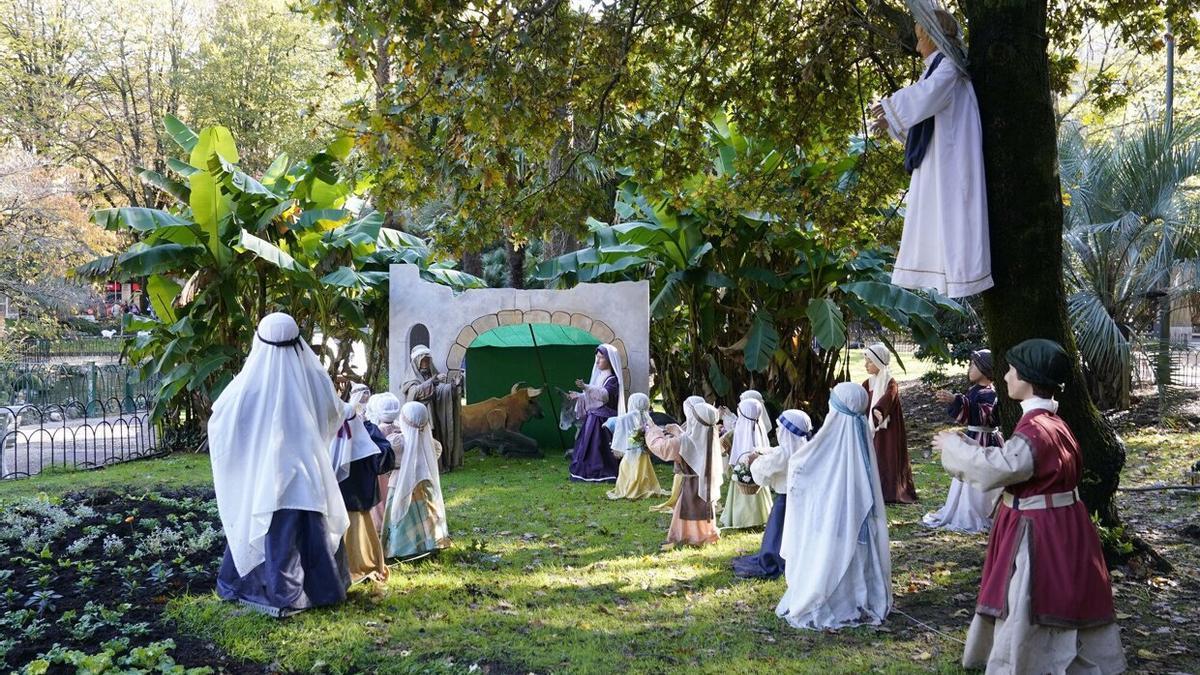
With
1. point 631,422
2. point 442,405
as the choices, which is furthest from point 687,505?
point 442,405

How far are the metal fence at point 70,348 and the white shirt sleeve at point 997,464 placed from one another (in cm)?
2622

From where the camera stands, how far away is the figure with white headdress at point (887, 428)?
1032 centimetres

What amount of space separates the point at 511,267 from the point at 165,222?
9735 mm

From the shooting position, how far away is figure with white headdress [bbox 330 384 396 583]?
695 cm

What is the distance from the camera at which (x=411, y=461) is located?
7.81 m

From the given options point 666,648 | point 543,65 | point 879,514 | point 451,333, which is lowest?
point 666,648

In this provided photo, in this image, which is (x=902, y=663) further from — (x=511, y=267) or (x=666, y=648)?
(x=511, y=267)

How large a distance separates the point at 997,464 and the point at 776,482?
8.29ft

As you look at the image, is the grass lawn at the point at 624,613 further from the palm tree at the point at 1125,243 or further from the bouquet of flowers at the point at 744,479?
the palm tree at the point at 1125,243

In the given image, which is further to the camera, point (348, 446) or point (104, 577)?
point (104, 577)

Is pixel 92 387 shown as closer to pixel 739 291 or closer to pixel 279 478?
pixel 739 291

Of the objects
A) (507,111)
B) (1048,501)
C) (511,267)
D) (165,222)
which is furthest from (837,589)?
(511,267)

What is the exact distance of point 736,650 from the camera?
5941 mm

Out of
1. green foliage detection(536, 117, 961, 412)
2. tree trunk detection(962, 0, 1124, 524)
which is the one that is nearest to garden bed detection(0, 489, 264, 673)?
tree trunk detection(962, 0, 1124, 524)
